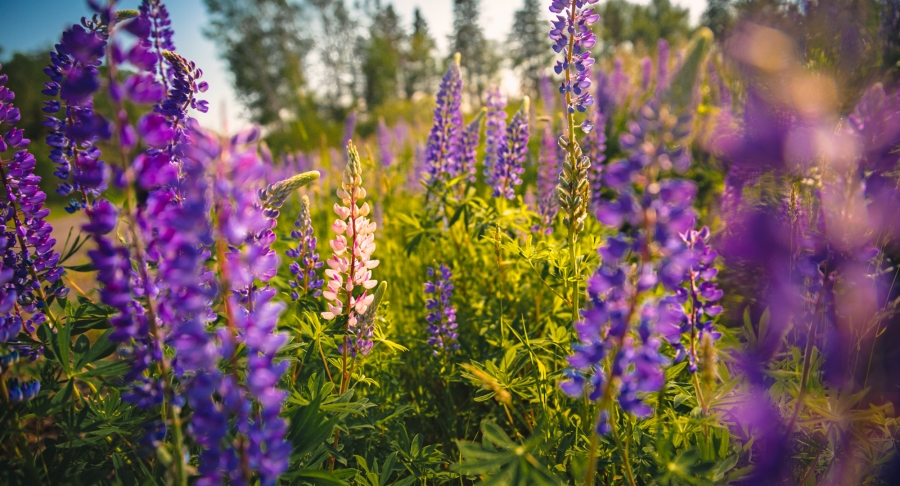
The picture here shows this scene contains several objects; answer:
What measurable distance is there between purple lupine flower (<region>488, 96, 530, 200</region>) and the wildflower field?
0.6 inches

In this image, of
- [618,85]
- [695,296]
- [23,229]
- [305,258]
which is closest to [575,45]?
[695,296]

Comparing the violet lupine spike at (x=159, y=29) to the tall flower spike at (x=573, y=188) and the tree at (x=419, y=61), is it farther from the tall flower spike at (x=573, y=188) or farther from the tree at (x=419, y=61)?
the tree at (x=419, y=61)

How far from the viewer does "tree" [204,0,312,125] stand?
92.0 ft

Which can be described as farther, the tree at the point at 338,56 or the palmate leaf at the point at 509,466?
the tree at the point at 338,56

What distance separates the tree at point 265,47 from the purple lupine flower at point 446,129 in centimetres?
2649

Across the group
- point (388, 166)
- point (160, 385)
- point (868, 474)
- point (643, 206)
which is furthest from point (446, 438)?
point (388, 166)

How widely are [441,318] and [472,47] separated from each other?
1682 inches

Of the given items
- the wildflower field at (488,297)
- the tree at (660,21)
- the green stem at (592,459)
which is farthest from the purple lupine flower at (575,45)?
the tree at (660,21)

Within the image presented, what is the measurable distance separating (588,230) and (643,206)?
2211mm

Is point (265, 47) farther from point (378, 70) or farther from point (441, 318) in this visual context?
point (441, 318)

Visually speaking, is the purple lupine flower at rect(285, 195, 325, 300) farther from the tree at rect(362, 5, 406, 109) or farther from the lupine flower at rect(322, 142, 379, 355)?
the tree at rect(362, 5, 406, 109)

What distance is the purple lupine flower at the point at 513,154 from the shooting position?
2.64 meters

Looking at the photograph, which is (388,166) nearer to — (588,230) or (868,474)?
(588,230)

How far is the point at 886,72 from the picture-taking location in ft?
6.68
